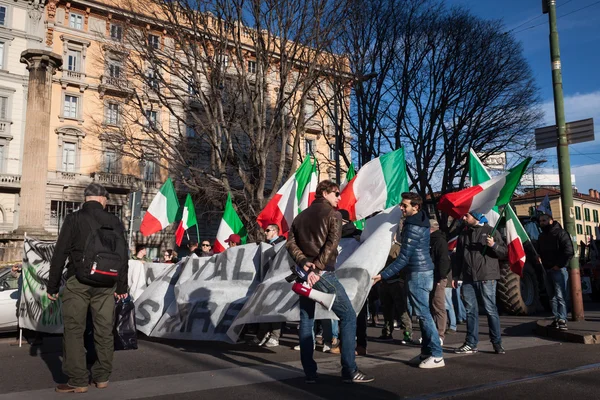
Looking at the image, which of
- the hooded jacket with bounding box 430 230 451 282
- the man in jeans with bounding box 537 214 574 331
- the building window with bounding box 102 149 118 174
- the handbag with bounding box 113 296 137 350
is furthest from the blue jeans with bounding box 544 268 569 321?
the building window with bounding box 102 149 118 174

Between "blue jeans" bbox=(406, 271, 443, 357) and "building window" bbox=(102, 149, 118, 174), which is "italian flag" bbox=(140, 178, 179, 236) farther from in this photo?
"building window" bbox=(102, 149, 118, 174)

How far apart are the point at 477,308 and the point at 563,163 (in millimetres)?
4462

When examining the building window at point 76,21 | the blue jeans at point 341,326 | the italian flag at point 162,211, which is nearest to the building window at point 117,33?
the italian flag at point 162,211

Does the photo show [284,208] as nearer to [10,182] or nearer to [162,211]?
[162,211]

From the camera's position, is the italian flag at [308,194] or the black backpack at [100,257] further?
the italian flag at [308,194]

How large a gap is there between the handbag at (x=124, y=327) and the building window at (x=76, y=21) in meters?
34.2

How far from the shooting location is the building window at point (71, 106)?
3639 centimetres

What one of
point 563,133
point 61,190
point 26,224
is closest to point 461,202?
point 563,133

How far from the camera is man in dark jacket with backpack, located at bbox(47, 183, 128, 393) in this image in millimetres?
4945

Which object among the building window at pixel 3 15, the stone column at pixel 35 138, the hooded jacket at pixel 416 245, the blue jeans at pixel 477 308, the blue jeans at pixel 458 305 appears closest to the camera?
the hooded jacket at pixel 416 245

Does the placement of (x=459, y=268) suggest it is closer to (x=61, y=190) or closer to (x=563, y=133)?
(x=563, y=133)

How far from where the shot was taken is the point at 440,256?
759cm

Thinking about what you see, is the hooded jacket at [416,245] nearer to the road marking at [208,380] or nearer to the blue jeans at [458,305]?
the road marking at [208,380]

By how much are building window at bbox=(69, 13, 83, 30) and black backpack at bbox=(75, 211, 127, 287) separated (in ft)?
116
